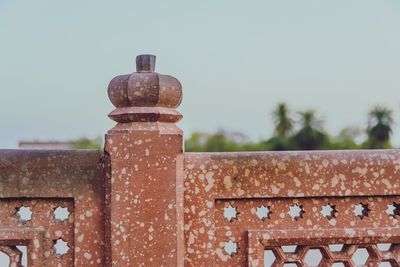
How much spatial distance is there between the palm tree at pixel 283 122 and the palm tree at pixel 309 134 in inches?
52.6

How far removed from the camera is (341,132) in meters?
47.8

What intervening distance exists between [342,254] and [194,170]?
29.0 inches

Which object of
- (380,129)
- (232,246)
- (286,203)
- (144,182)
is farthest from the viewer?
(380,129)

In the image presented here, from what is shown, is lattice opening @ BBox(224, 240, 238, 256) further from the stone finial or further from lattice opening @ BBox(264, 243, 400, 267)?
the stone finial

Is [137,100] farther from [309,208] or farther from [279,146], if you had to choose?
[279,146]

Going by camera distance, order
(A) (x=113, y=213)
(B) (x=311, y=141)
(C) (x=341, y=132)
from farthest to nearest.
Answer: (C) (x=341, y=132) → (B) (x=311, y=141) → (A) (x=113, y=213)

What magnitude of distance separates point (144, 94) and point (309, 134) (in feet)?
133

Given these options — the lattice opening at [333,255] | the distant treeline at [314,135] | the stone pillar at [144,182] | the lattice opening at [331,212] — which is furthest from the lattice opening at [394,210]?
the distant treeline at [314,135]

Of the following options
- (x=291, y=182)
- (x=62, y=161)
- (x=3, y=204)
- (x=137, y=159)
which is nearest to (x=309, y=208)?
(x=291, y=182)

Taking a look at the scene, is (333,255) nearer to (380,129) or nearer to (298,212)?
(298,212)

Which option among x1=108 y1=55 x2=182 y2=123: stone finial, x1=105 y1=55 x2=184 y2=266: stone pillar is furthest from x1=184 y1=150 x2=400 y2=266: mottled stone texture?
x1=108 y1=55 x2=182 y2=123: stone finial

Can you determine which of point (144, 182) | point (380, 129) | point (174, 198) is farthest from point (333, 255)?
point (380, 129)

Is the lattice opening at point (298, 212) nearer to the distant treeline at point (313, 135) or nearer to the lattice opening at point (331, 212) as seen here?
the lattice opening at point (331, 212)

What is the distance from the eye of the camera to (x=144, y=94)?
2.16 metres
